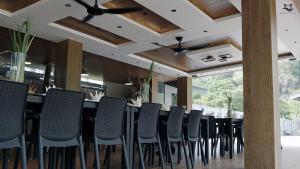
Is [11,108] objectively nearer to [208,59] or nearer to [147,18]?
[147,18]

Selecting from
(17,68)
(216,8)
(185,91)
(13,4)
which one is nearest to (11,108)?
(17,68)

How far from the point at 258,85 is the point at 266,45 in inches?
17.8

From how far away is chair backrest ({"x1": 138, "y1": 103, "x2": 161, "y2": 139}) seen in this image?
3.51 metres

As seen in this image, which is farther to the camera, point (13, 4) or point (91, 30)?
point (91, 30)

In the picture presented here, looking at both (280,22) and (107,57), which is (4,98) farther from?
(107,57)

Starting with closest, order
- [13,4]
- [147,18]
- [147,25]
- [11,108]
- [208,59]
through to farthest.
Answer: [11,108], [13,4], [147,18], [147,25], [208,59]

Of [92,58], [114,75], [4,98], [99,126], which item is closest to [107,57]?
[92,58]

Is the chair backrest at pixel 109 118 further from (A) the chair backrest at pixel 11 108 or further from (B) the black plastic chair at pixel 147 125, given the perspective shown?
(A) the chair backrest at pixel 11 108

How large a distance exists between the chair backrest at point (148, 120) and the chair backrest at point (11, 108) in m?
1.54

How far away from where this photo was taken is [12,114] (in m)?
2.16

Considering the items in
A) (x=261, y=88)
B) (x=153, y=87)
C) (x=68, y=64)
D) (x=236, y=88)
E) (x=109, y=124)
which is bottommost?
(x=109, y=124)

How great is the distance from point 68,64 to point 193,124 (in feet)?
14.9

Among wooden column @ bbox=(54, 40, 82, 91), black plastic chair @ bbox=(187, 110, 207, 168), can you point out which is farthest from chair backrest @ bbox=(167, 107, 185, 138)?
wooden column @ bbox=(54, 40, 82, 91)

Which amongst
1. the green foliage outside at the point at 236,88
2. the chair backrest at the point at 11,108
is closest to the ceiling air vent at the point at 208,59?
the chair backrest at the point at 11,108
